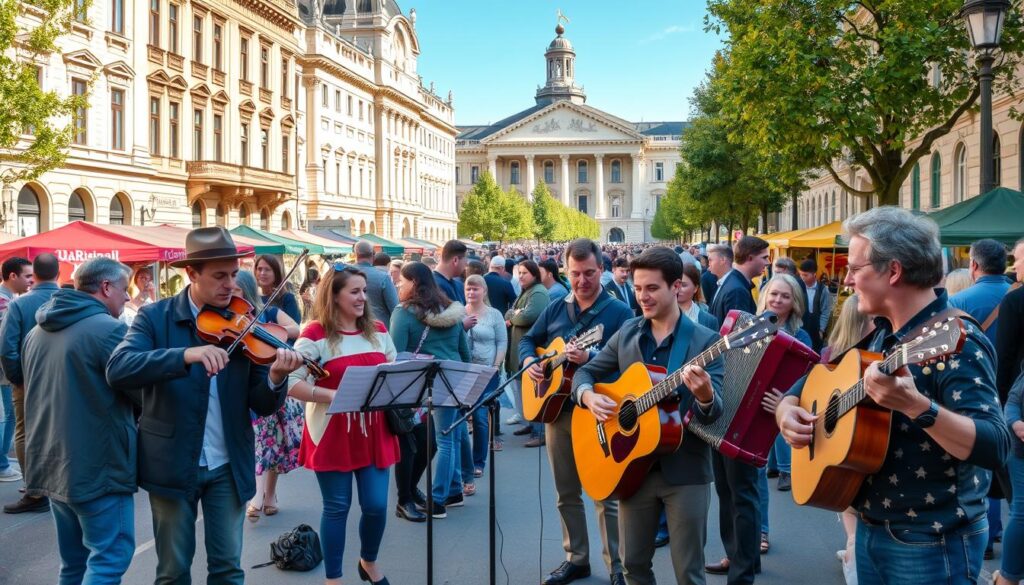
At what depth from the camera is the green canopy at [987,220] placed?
11820 millimetres

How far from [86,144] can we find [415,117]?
4480 cm

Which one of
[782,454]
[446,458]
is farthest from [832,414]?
[782,454]

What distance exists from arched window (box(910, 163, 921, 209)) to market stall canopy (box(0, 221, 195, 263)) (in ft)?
80.3

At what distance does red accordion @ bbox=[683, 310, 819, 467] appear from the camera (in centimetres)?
457

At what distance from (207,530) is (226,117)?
3602cm

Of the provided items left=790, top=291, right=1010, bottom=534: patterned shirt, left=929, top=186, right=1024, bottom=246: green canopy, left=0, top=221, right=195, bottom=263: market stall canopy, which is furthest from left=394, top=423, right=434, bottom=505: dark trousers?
left=0, top=221, right=195, bottom=263: market stall canopy

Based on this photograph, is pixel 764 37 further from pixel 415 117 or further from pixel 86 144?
pixel 415 117

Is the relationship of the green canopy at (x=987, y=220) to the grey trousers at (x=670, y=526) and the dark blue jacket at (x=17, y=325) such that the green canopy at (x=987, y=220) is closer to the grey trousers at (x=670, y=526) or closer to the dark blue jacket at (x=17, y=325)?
the grey trousers at (x=670, y=526)

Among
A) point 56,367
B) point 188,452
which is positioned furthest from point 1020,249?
point 56,367

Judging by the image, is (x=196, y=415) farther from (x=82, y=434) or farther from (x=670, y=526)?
(x=670, y=526)

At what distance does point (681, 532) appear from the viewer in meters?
4.04

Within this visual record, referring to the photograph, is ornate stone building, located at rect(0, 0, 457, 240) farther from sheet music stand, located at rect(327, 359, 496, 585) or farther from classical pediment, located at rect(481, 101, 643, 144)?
classical pediment, located at rect(481, 101, 643, 144)

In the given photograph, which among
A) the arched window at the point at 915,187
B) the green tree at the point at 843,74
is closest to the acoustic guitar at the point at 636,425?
the green tree at the point at 843,74

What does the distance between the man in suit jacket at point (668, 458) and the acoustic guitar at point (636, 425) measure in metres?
0.09
